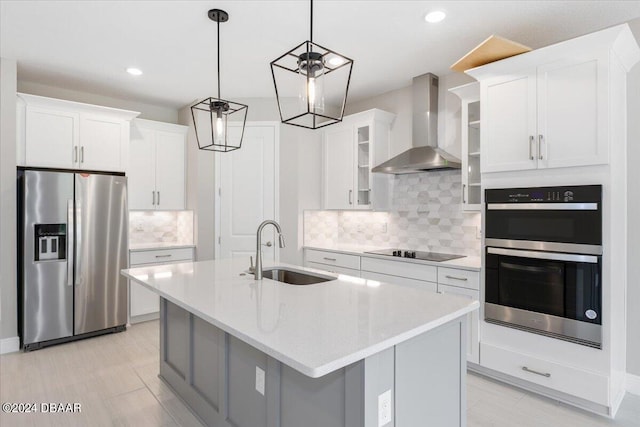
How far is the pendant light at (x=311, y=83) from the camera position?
1.49 metres

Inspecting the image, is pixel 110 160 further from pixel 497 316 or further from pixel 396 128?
pixel 497 316

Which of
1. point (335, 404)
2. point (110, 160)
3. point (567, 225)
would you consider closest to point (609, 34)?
point (567, 225)

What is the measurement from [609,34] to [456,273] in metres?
1.90

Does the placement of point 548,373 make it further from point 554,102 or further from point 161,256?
point 161,256

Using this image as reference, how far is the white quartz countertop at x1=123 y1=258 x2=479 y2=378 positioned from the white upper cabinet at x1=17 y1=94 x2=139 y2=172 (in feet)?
6.50

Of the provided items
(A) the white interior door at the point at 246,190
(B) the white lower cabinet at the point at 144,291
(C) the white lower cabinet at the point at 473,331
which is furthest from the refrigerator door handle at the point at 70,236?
(C) the white lower cabinet at the point at 473,331

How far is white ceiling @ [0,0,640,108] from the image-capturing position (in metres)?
2.48

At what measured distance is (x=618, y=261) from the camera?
2414 mm

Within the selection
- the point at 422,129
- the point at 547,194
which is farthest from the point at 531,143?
the point at 422,129

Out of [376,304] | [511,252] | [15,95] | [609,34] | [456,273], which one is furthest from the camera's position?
[15,95]

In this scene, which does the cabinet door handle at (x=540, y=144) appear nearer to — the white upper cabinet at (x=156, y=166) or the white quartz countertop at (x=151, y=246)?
the white quartz countertop at (x=151, y=246)

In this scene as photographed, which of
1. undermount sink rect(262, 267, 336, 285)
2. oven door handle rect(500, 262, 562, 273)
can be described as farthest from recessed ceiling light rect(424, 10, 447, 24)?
undermount sink rect(262, 267, 336, 285)

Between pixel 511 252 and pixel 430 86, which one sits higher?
pixel 430 86

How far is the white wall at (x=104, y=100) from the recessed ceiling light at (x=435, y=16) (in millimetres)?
3677
